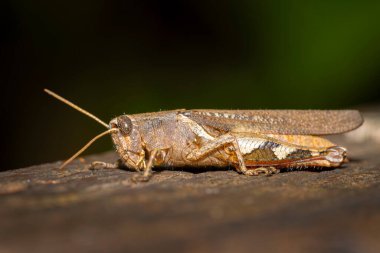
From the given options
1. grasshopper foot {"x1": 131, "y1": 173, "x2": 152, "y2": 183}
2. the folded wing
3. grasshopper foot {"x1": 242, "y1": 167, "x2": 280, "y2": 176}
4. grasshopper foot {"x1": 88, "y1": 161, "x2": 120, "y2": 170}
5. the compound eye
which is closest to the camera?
grasshopper foot {"x1": 131, "y1": 173, "x2": 152, "y2": 183}

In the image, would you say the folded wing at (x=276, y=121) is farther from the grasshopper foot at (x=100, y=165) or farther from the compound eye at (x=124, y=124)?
the grasshopper foot at (x=100, y=165)

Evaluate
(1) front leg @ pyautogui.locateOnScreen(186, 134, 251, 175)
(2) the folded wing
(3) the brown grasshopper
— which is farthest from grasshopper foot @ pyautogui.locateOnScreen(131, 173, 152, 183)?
(2) the folded wing

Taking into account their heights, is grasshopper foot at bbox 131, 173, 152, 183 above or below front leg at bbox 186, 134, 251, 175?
below

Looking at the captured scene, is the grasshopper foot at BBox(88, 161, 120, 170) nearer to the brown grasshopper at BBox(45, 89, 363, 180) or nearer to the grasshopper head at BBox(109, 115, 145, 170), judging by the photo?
the brown grasshopper at BBox(45, 89, 363, 180)

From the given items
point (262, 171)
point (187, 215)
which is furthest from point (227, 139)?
point (187, 215)

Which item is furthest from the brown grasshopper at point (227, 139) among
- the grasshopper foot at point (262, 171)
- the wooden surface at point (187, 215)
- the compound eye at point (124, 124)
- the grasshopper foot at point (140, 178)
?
the wooden surface at point (187, 215)

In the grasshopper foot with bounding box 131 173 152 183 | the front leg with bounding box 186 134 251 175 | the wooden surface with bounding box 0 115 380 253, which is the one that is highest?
the front leg with bounding box 186 134 251 175

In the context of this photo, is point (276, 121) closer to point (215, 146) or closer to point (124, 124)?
point (215, 146)
